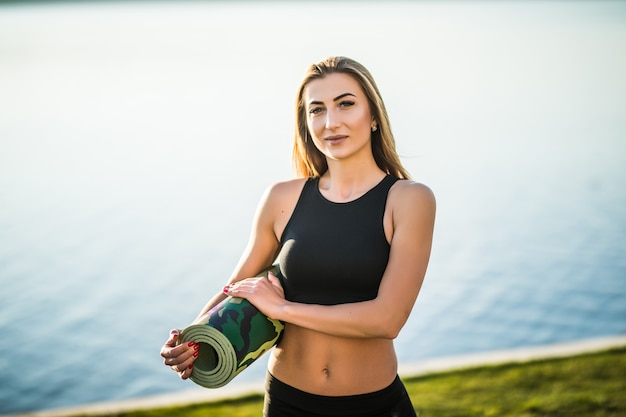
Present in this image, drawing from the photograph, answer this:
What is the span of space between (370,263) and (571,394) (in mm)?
3266

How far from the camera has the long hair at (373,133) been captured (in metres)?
3.00

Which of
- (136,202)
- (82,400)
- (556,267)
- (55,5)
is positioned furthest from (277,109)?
(55,5)

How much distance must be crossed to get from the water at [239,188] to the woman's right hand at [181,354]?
1.11 meters

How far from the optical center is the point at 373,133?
3107 millimetres

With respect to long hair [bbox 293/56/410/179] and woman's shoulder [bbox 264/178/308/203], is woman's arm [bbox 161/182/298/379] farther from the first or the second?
long hair [bbox 293/56/410/179]

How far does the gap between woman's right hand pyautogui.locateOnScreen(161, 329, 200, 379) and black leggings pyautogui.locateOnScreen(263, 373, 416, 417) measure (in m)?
0.39

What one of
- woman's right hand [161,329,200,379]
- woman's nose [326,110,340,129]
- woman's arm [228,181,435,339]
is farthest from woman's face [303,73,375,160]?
woman's right hand [161,329,200,379]

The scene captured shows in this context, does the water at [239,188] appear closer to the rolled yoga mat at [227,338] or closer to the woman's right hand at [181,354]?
the rolled yoga mat at [227,338]

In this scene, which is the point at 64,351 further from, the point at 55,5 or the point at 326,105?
the point at 55,5

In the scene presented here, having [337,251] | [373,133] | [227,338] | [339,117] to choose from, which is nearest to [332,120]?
[339,117]

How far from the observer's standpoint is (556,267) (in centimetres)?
962

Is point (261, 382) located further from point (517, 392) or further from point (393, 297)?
point (393, 297)

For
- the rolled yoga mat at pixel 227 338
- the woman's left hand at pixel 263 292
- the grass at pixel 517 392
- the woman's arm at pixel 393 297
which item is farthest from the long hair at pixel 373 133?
the grass at pixel 517 392

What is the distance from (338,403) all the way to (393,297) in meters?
0.46
